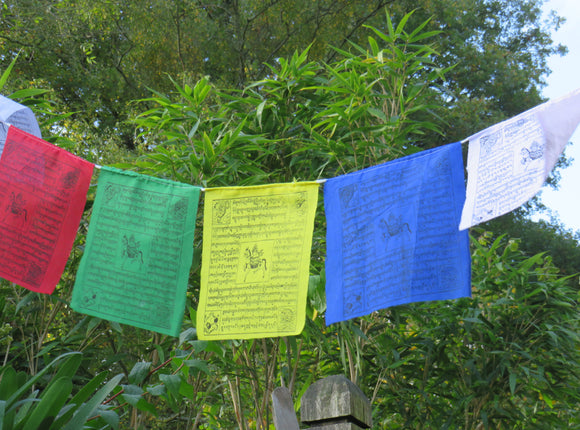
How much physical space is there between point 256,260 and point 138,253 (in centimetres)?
42

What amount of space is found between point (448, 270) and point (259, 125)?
1.15 meters

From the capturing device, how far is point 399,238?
2070 mm

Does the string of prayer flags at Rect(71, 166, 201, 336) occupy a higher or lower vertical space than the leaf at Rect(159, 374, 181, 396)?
higher

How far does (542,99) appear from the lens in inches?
410

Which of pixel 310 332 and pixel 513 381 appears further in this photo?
pixel 513 381

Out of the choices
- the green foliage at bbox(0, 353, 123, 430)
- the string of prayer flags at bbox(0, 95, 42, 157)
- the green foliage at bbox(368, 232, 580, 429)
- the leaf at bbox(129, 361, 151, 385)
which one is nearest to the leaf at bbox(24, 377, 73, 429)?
the green foliage at bbox(0, 353, 123, 430)

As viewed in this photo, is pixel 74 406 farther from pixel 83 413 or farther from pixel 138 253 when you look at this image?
pixel 138 253

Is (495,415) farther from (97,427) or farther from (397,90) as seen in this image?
(97,427)

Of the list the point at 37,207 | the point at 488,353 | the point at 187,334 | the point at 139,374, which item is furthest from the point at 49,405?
the point at 488,353

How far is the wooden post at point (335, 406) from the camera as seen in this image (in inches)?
61.9

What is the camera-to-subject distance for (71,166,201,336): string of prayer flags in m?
2.20

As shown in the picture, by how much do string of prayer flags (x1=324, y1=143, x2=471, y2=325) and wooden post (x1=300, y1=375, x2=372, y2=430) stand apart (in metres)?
0.46

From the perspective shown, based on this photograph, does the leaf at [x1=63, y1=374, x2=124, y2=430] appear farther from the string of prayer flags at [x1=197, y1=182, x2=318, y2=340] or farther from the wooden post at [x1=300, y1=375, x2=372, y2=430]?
the wooden post at [x1=300, y1=375, x2=372, y2=430]

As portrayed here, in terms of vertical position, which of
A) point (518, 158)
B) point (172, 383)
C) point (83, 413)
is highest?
point (518, 158)
